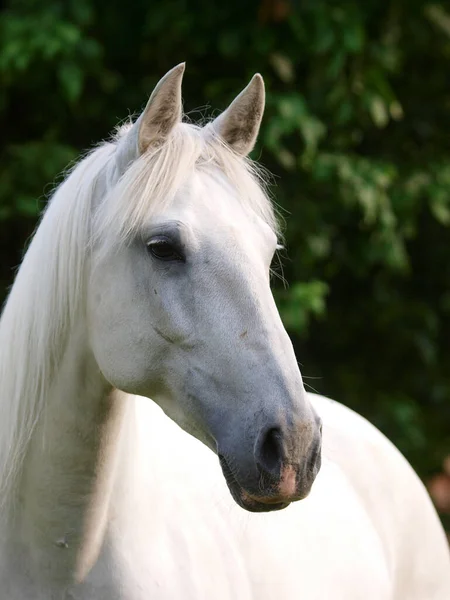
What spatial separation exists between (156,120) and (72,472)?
2.33ft

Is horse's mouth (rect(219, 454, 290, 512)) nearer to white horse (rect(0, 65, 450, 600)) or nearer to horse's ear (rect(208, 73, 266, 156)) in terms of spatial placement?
white horse (rect(0, 65, 450, 600))

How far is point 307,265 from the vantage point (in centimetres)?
475

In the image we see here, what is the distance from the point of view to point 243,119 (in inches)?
75.5

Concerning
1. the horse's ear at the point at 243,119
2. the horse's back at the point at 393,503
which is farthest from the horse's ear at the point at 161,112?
the horse's back at the point at 393,503

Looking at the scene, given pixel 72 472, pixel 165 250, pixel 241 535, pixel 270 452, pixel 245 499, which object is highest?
pixel 165 250

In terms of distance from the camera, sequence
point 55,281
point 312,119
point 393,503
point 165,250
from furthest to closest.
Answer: point 312,119 → point 393,503 → point 55,281 → point 165,250

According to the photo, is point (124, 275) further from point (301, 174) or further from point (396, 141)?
point (396, 141)

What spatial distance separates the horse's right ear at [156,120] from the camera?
1.70 m

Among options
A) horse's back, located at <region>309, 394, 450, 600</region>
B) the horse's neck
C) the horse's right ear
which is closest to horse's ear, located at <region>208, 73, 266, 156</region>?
the horse's right ear

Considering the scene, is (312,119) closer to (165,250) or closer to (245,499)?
(165,250)

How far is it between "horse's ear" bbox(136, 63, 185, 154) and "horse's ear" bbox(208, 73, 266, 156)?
148 millimetres

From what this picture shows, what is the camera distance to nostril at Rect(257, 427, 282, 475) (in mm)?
1518

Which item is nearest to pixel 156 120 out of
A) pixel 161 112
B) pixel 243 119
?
pixel 161 112

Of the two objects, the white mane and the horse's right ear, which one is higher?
the horse's right ear
